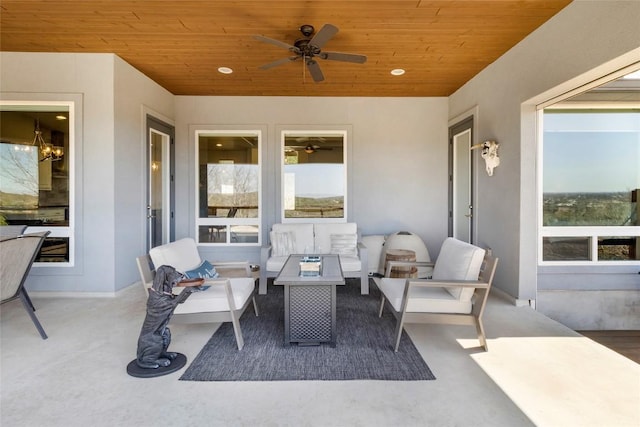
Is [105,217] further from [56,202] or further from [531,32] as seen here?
[531,32]

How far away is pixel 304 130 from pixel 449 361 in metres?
4.43

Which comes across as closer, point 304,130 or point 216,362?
point 216,362

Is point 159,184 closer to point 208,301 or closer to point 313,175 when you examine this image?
point 313,175

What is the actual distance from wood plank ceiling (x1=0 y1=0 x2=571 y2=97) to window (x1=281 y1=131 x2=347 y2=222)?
3.88 feet

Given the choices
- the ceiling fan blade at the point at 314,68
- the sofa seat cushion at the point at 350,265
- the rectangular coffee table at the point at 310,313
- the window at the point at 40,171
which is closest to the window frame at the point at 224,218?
the window at the point at 40,171

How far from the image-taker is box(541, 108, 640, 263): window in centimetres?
403

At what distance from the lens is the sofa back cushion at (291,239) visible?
455 cm

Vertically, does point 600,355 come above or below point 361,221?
below

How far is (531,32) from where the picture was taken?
345 centimetres

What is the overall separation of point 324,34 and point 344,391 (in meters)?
2.93

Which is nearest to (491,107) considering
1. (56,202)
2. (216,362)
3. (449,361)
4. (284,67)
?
(284,67)

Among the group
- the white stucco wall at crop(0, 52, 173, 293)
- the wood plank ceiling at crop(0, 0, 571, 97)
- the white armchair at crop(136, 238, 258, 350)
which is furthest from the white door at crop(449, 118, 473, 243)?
the white stucco wall at crop(0, 52, 173, 293)

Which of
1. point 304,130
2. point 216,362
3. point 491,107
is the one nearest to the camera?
point 216,362

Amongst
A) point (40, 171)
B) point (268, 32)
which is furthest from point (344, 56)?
point (40, 171)
